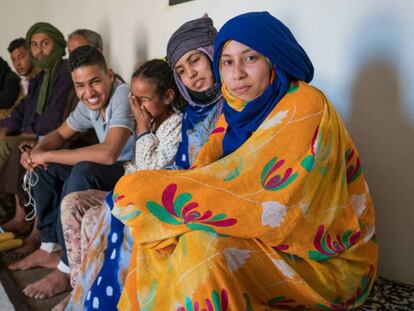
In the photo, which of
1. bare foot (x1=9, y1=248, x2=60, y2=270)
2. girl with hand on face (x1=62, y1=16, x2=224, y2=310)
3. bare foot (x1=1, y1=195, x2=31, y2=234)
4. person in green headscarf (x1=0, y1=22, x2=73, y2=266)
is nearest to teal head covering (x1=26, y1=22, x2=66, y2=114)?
person in green headscarf (x1=0, y1=22, x2=73, y2=266)

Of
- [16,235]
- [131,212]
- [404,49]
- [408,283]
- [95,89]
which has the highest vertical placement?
[404,49]

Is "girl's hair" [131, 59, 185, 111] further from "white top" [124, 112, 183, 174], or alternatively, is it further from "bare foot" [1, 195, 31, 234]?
"bare foot" [1, 195, 31, 234]

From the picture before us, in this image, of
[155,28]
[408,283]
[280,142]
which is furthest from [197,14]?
[408,283]

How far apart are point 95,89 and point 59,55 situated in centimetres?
97

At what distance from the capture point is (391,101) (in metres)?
1.50

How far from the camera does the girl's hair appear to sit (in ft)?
5.91

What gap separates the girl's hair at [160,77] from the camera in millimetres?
1803

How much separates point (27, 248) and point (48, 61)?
1.15 m

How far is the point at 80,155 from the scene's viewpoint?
2045mm

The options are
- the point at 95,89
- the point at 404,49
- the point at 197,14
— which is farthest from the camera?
the point at 197,14

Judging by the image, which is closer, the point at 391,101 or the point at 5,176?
the point at 391,101

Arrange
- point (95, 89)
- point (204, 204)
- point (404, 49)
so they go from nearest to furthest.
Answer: point (204, 204)
point (404, 49)
point (95, 89)

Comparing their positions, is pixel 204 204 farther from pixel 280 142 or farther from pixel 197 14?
pixel 197 14

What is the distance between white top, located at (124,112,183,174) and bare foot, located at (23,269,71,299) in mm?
595
